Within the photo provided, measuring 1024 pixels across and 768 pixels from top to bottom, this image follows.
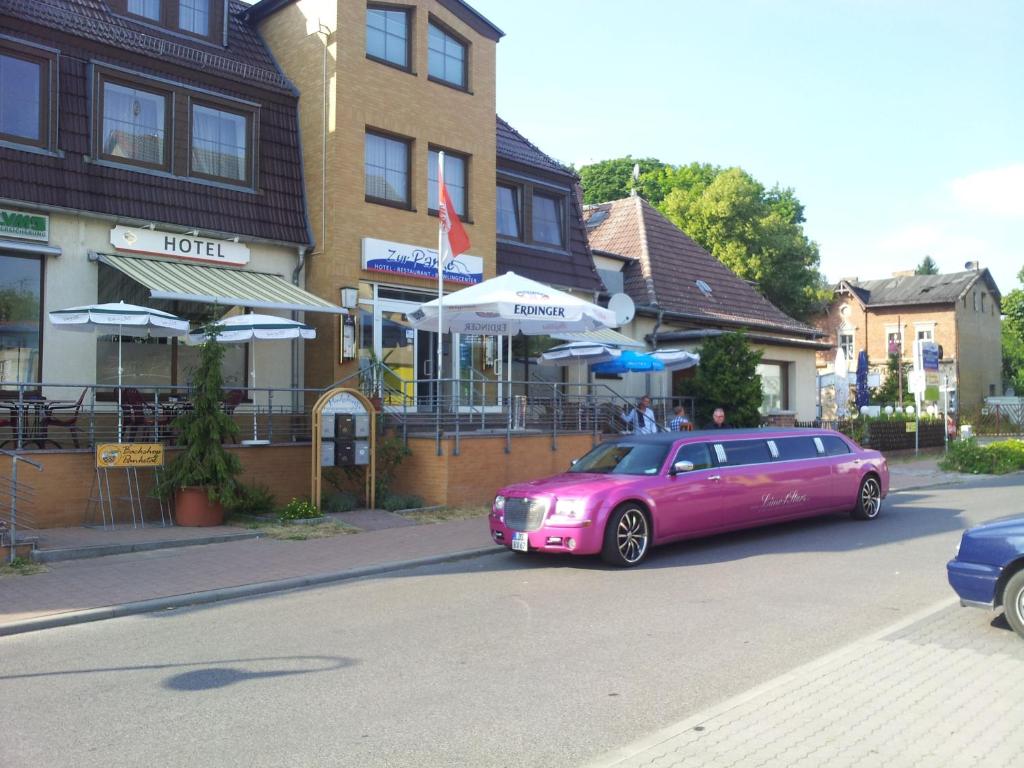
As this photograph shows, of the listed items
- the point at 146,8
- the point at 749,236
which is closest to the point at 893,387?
the point at 749,236

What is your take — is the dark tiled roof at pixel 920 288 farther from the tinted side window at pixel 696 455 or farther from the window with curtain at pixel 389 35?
the tinted side window at pixel 696 455

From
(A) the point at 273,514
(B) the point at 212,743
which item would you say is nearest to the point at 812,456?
(A) the point at 273,514

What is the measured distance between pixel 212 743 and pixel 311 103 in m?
14.5

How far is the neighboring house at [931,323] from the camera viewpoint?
56.6 m

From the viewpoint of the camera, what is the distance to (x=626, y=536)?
10477 millimetres

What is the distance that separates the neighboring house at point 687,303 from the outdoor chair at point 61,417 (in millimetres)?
13825

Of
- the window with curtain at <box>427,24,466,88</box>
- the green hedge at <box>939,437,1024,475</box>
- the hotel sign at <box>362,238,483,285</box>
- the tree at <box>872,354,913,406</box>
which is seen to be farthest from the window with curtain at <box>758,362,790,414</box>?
the tree at <box>872,354,913,406</box>

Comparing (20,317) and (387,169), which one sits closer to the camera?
(20,317)

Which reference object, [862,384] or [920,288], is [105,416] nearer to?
[862,384]

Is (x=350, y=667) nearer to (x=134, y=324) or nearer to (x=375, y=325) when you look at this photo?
(x=134, y=324)

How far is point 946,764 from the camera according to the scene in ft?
14.7

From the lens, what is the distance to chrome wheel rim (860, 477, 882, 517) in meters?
14.0

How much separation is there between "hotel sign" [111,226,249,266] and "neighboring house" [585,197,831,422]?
431 inches

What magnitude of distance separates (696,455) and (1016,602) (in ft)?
16.5
